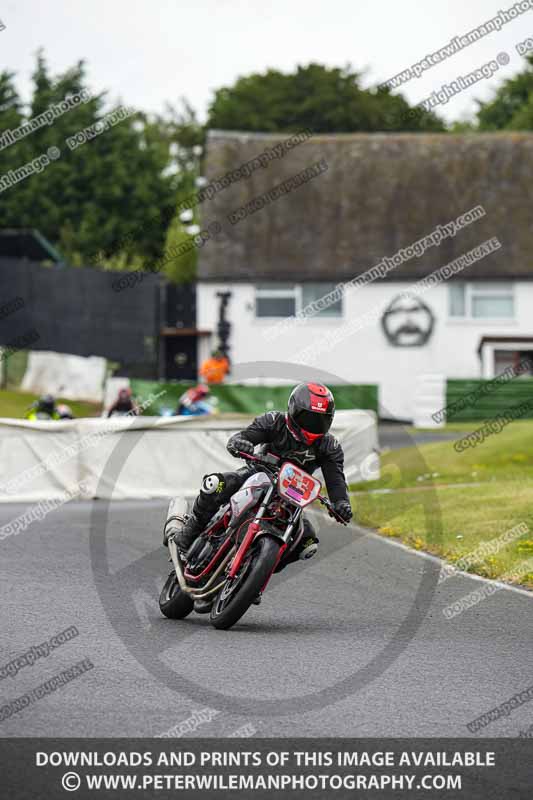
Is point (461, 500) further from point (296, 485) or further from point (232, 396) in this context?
point (232, 396)

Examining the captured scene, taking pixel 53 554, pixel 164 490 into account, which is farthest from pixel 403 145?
pixel 53 554

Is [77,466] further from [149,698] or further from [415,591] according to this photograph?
[149,698]

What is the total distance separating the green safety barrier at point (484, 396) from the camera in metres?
36.2

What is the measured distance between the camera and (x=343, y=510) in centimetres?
905

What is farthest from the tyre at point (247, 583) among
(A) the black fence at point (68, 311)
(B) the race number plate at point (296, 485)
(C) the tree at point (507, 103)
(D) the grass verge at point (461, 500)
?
(C) the tree at point (507, 103)

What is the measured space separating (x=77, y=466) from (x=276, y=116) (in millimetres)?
39539

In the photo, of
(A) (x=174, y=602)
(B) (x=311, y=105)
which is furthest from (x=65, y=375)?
(A) (x=174, y=602)

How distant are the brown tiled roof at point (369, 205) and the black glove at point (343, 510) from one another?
3281 centimetres

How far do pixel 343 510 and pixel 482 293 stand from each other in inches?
1315

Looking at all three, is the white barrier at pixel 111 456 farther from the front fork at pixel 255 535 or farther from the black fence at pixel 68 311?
the black fence at pixel 68 311

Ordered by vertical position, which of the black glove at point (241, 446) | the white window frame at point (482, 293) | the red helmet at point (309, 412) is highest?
the white window frame at point (482, 293)

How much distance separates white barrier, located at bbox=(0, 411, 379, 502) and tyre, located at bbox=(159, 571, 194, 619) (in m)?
9.88

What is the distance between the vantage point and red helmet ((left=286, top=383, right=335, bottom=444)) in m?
8.88

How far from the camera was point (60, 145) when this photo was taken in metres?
63.1
